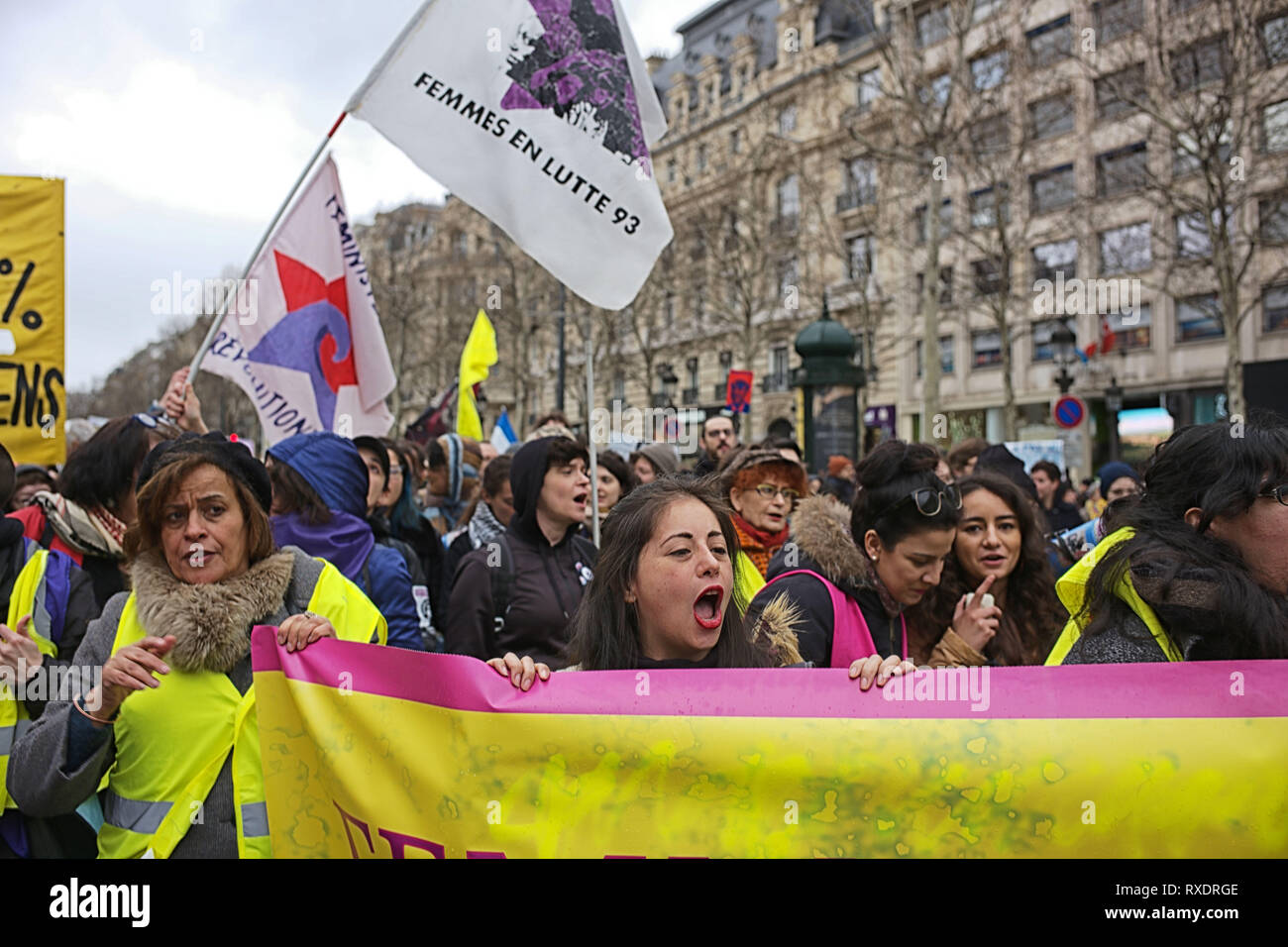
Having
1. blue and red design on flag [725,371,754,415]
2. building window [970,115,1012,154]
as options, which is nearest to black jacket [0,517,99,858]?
blue and red design on flag [725,371,754,415]

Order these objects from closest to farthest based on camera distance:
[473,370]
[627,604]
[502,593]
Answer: [627,604] → [502,593] → [473,370]

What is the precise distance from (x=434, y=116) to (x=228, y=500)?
7.86 ft

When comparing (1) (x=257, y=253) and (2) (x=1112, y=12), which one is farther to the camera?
(2) (x=1112, y=12)

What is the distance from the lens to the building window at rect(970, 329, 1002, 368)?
117 feet

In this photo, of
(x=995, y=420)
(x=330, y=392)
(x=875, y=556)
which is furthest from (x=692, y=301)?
(x=875, y=556)

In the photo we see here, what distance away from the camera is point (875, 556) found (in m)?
3.31

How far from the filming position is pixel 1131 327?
31766mm

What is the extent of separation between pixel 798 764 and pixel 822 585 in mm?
991

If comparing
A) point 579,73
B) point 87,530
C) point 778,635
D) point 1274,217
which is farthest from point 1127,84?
point 87,530

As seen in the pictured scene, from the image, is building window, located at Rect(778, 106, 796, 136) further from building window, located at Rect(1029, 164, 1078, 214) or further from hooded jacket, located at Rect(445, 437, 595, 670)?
hooded jacket, located at Rect(445, 437, 595, 670)

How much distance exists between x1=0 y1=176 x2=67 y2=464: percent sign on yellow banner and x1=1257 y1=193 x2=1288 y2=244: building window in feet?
58.5

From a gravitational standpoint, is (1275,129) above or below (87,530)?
above

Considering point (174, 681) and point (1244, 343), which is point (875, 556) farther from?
point (1244, 343)

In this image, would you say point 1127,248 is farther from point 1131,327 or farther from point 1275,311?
point 1275,311
